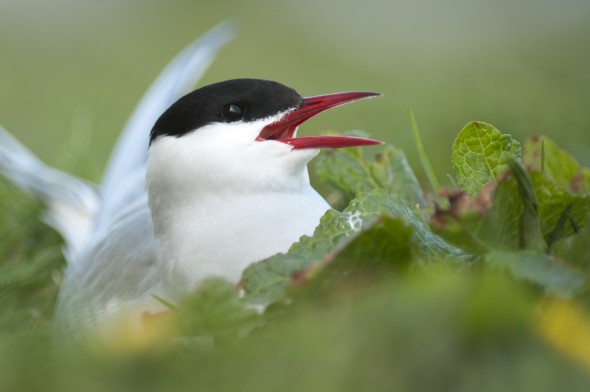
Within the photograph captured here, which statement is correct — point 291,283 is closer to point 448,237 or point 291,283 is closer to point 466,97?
point 448,237

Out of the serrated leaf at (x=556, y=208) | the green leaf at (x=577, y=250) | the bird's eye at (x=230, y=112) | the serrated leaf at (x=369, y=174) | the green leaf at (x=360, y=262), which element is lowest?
the green leaf at (x=577, y=250)

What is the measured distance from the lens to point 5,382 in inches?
40.1

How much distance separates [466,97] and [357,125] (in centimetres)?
52

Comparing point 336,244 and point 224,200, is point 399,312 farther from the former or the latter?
point 224,200

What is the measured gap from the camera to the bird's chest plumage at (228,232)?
1792 millimetres

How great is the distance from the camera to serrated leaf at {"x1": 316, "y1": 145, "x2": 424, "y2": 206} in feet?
6.68

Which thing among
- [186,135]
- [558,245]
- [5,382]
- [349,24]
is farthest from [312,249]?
[349,24]

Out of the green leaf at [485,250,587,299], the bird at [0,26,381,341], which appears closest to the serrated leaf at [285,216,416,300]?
the green leaf at [485,250,587,299]

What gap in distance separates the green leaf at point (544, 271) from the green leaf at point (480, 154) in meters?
0.36

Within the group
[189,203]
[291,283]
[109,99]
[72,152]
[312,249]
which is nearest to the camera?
[291,283]

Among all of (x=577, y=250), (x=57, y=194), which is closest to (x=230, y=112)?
(x=577, y=250)

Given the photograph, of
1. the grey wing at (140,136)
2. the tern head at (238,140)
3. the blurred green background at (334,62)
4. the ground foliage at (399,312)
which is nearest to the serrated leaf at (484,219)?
the ground foliage at (399,312)

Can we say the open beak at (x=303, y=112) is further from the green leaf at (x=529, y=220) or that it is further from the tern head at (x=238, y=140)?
the green leaf at (x=529, y=220)

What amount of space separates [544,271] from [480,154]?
1.48ft
